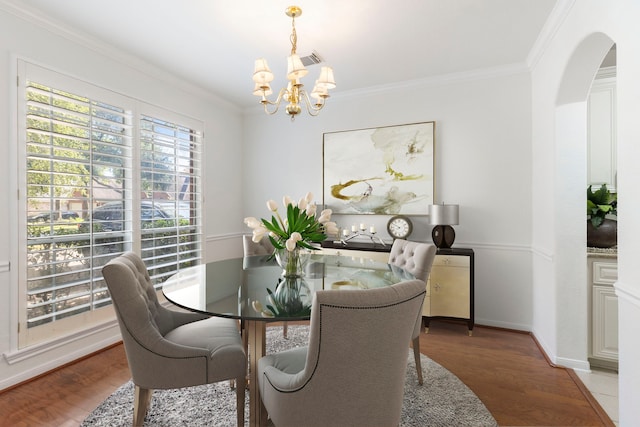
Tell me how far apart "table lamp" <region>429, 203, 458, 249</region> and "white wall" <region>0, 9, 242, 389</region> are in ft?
9.00

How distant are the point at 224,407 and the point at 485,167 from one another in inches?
130

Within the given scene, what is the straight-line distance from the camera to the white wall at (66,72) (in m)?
2.30

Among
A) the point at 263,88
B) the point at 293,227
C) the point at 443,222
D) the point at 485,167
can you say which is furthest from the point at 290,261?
the point at 485,167

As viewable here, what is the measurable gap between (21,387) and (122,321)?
5.10 feet

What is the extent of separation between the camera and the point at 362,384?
121 cm

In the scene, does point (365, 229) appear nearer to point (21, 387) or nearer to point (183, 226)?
point (183, 226)

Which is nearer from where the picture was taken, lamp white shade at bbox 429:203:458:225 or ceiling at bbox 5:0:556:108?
ceiling at bbox 5:0:556:108

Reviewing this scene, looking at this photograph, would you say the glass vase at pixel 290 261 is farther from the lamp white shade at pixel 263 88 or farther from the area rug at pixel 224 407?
the lamp white shade at pixel 263 88

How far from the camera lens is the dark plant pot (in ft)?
8.52

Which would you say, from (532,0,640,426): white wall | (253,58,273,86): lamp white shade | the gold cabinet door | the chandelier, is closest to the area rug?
(532,0,640,426): white wall

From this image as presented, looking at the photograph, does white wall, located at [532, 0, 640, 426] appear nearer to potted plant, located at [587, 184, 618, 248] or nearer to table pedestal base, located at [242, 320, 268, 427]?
potted plant, located at [587, 184, 618, 248]

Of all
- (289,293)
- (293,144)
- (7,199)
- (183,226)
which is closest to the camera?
(289,293)

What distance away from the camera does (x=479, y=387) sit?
7.59 ft

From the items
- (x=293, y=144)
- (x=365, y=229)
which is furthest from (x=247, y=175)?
(x=365, y=229)
